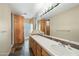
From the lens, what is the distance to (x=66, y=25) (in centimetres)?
138

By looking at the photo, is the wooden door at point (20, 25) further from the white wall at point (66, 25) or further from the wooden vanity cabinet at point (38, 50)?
the white wall at point (66, 25)

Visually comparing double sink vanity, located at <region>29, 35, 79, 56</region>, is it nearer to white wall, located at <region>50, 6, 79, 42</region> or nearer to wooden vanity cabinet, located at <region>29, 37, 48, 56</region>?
wooden vanity cabinet, located at <region>29, 37, 48, 56</region>

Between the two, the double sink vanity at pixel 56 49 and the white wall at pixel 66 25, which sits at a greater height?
the white wall at pixel 66 25

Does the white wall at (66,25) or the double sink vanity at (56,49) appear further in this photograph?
the white wall at (66,25)

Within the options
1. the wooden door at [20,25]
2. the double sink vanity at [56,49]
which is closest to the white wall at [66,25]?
the double sink vanity at [56,49]

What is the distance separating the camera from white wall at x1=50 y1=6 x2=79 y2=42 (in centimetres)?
130

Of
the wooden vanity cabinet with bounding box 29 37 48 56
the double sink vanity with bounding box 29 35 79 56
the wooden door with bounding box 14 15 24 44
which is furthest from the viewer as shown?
the wooden door with bounding box 14 15 24 44

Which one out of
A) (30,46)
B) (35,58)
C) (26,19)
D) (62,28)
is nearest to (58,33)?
(62,28)

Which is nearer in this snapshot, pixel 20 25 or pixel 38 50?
pixel 38 50

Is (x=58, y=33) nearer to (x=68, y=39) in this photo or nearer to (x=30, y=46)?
(x=68, y=39)

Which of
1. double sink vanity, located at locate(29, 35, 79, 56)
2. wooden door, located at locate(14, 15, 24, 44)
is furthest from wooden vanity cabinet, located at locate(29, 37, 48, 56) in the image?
wooden door, located at locate(14, 15, 24, 44)

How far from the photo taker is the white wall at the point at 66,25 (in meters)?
1.30

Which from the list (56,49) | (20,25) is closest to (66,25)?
(56,49)

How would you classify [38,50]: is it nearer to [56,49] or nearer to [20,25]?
[56,49]
